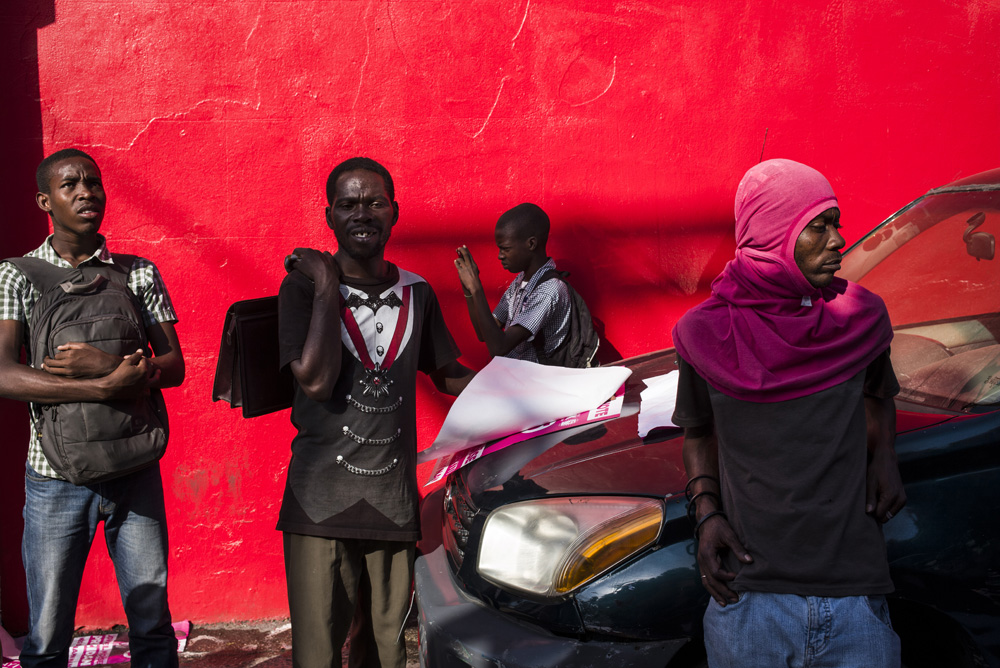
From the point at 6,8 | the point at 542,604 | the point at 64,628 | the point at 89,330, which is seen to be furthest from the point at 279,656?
the point at 6,8

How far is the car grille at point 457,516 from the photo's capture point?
2531 millimetres

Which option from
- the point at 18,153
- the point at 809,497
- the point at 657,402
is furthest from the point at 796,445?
the point at 18,153

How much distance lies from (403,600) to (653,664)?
97cm

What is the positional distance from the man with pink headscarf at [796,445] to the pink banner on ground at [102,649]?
3033mm

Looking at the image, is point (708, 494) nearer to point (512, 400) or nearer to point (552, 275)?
point (512, 400)

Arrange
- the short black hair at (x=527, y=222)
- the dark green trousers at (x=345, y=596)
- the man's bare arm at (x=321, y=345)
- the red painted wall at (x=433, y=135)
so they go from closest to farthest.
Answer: the man's bare arm at (x=321, y=345), the dark green trousers at (x=345, y=596), the short black hair at (x=527, y=222), the red painted wall at (x=433, y=135)

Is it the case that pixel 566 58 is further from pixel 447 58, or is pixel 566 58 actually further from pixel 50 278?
pixel 50 278

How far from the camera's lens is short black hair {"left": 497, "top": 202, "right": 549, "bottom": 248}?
3932 mm

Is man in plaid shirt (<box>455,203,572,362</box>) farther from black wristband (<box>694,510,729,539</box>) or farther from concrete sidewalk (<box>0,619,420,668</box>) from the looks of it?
black wristband (<box>694,510,729,539</box>)

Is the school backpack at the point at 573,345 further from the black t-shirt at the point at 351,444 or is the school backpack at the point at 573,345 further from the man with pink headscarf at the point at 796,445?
the man with pink headscarf at the point at 796,445

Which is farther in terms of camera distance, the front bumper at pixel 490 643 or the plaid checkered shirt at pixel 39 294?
the plaid checkered shirt at pixel 39 294

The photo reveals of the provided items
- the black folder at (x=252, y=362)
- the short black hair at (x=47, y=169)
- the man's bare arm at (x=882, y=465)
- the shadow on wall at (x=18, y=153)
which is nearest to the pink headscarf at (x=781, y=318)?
the man's bare arm at (x=882, y=465)

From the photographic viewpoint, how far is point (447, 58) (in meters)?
4.20

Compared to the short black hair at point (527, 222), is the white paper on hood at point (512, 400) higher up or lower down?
lower down
